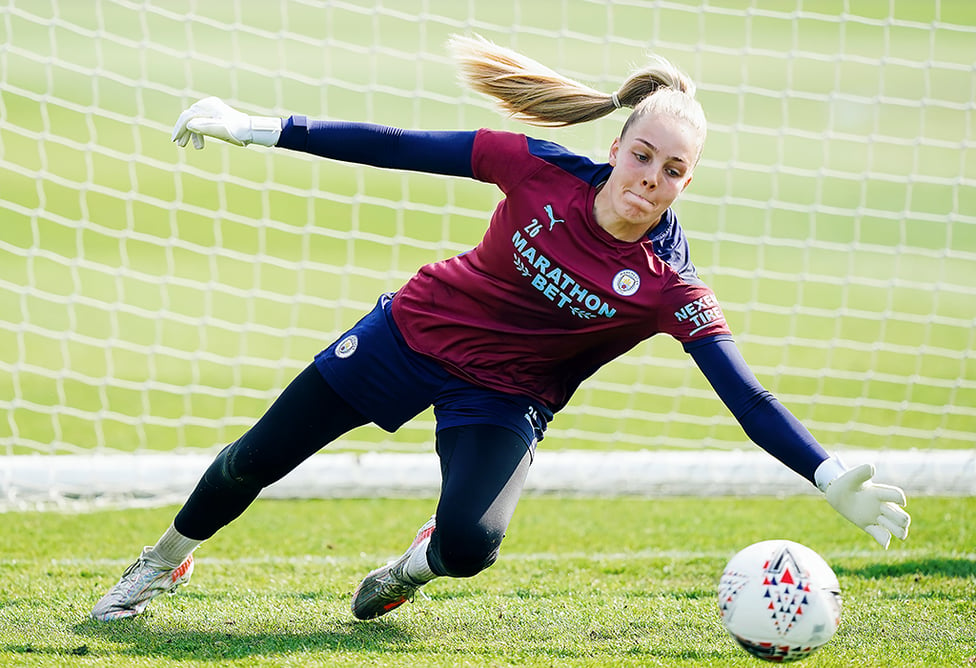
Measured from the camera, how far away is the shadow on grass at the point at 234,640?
3303mm

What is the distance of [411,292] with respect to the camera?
3.60 m

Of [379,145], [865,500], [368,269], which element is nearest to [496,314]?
[379,145]

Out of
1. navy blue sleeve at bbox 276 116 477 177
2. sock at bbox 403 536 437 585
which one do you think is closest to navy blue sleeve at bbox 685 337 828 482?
navy blue sleeve at bbox 276 116 477 177

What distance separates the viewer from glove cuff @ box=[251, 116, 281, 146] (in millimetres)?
3314

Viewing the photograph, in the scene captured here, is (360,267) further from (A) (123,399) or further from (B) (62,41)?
(B) (62,41)

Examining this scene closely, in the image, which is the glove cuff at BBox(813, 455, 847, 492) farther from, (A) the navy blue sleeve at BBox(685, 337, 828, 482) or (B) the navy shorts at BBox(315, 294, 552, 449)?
(B) the navy shorts at BBox(315, 294, 552, 449)

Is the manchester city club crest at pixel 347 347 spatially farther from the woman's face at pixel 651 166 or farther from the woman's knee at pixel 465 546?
the woman's face at pixel 651 166

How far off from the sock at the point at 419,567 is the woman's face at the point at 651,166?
3.88 ft

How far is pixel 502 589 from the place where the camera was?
4.09 meters

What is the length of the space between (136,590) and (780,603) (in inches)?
78.5

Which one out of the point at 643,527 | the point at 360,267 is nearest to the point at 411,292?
the point at 643,527

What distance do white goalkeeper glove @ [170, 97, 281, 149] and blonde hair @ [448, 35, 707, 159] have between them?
0.68 meters

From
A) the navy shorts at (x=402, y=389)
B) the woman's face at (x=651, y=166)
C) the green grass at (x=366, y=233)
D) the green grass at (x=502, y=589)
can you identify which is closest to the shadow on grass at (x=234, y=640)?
the green grass at (x=502, y=589)

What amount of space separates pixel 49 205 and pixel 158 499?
19.8ft
